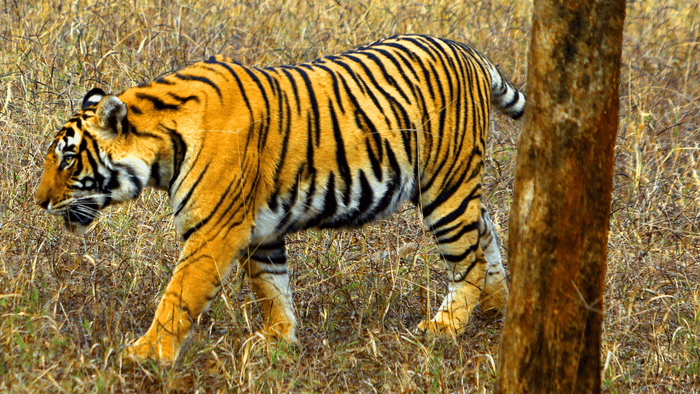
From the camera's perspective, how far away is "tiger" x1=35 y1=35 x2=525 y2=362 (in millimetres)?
3525

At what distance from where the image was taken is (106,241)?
15.3ft

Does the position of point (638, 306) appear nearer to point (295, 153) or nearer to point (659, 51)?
point (295, 153)

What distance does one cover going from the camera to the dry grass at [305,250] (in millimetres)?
3322

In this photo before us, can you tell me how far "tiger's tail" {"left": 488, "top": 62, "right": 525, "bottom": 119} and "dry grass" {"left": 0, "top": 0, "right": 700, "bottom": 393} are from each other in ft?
2.48

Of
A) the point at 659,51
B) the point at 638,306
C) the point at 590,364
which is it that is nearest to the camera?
the point at 590,364

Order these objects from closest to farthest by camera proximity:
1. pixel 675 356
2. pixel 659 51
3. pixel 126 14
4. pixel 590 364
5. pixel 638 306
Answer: pixel 590 364 < pixel 675 356 < pixel 638 306 < pixel 126 14 < pixel 659 51

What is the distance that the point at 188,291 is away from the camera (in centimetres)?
349

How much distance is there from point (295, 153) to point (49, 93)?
9.31 feet

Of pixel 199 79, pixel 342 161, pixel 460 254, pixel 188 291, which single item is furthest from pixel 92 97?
pixel 460 254

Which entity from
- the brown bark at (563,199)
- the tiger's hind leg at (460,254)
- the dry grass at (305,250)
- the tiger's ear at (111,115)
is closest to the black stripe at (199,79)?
the tiger's ear at (111,115)

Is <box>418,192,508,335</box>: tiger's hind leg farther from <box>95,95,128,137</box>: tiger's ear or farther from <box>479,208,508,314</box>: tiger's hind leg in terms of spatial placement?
<box>95,95,128,137</box>: tiger's ear

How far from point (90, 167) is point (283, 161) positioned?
871 millimetres

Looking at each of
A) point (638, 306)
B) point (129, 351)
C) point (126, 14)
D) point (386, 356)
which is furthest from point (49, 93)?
point (638, 306)

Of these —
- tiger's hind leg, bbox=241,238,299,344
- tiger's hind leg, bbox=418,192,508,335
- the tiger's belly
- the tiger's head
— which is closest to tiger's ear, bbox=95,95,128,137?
the tiger's head
